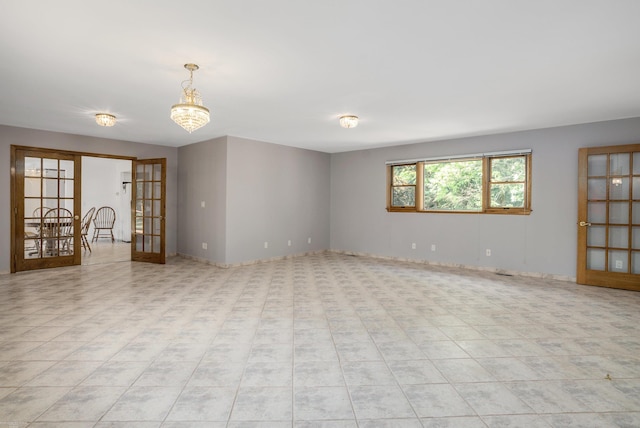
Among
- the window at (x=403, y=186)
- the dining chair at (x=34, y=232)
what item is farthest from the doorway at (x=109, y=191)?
the window at (x=403, y=186)

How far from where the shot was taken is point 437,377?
7.82 feet

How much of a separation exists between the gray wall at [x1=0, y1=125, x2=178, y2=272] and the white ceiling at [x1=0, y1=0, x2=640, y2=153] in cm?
70

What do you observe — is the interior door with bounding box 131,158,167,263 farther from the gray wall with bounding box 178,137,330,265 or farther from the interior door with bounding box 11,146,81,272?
the interior door with bounding box 11,146,81,272

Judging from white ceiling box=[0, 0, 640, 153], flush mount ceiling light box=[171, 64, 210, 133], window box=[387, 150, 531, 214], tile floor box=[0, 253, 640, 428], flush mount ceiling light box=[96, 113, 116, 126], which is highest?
white ceiling box=[0, 0, 640, 153]

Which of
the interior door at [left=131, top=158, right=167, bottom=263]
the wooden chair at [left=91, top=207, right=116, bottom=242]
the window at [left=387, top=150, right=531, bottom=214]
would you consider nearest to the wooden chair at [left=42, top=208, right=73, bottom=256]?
the interior door at [left=131, top=158, right=167, bottom=263]

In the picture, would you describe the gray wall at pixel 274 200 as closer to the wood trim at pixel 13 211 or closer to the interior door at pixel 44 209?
the interior door at pixel 44 209

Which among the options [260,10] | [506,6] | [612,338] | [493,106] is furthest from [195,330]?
[493,106]

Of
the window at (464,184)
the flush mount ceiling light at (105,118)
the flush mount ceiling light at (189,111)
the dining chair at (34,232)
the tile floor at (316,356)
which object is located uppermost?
the flush mount ceiling light at (105,118)

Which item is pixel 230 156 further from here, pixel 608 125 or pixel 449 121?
pixel 608 125

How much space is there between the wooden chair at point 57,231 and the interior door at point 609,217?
851cm

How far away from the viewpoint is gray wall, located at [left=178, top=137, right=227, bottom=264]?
6.38 metres

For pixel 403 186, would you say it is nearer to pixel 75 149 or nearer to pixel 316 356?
pixel 316 356

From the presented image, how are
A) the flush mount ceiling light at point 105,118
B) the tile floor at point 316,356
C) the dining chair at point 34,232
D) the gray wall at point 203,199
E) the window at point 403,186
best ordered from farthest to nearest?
the window at point 403,186 < the gray wall at point 203,199 < the dining chair at point 34,232 < the flush mount ceiling light at point 105,118 < the tile floor at point 316,356

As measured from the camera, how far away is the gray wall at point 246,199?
21.0 ft
